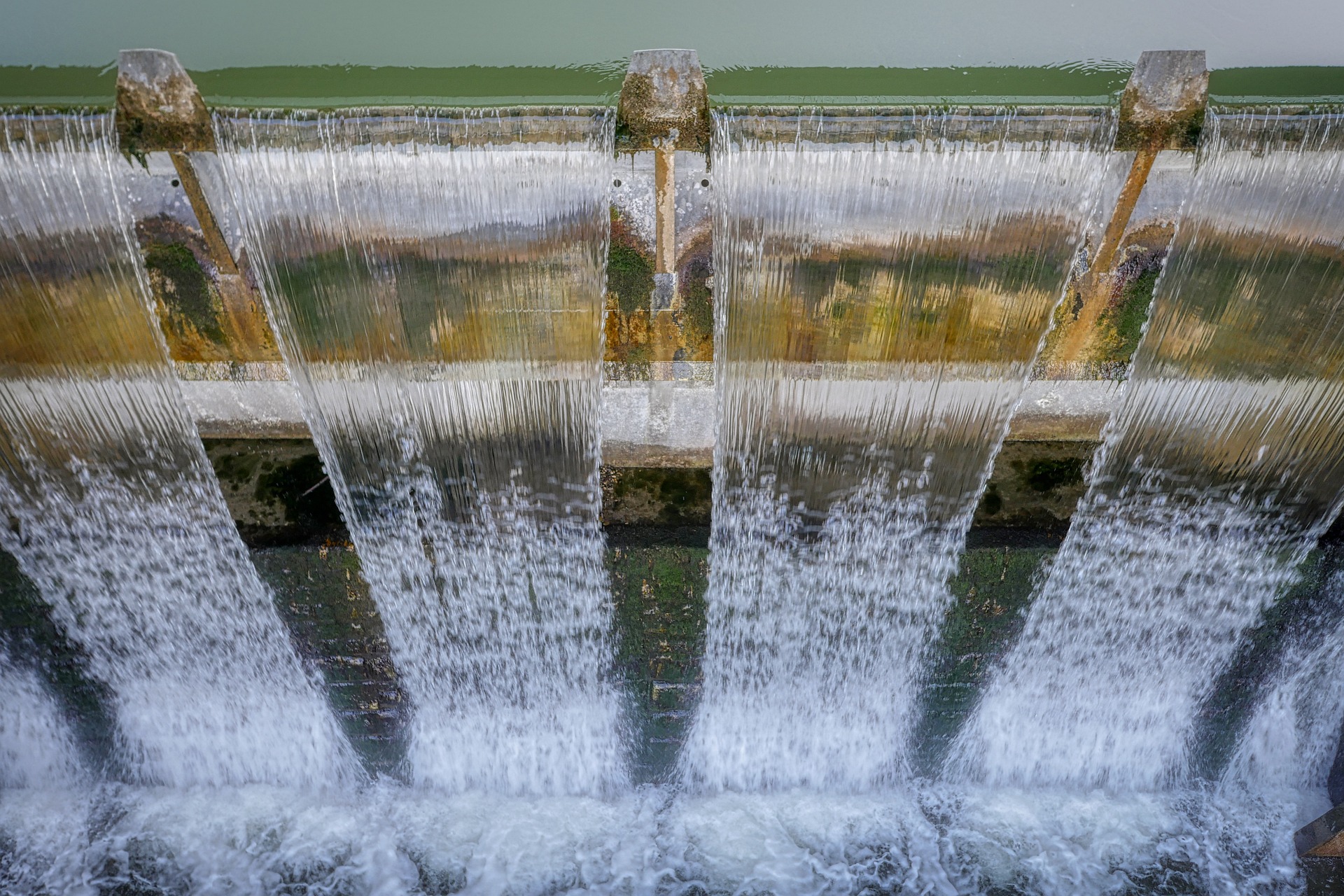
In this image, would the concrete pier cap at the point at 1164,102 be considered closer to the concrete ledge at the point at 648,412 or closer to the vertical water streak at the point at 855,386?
the vertical water streak at the point at 855,386

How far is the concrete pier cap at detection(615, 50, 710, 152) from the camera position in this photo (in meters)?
3.79

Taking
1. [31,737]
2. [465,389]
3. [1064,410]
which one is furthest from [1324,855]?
[31,737]

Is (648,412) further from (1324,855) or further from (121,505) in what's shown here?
(1324,855)

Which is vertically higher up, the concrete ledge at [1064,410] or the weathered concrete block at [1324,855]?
the concrete ledge at [1064,410]

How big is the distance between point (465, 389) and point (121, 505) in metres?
2.32

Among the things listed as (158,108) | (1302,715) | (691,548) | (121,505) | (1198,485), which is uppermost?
(158,108)

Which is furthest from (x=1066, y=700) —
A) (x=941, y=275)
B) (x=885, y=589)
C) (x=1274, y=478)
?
(x=941, y=275)

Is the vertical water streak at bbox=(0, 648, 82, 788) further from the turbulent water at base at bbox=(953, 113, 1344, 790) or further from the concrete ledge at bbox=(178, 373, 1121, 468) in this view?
the turbulent water at base at bbox=(953, 113, 1344, 790)

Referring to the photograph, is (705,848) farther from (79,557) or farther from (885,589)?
A: (79,557)

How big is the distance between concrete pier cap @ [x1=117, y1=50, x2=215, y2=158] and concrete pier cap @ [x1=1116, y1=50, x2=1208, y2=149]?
4328 mm

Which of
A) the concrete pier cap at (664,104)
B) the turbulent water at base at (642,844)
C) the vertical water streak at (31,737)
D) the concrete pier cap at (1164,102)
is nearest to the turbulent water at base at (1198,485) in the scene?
the concrete pier cap at (1164,102)

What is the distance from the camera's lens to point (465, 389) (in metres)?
4.82

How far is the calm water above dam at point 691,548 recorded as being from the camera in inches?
163

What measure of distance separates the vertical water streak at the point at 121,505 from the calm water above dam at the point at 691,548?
0.08ft
